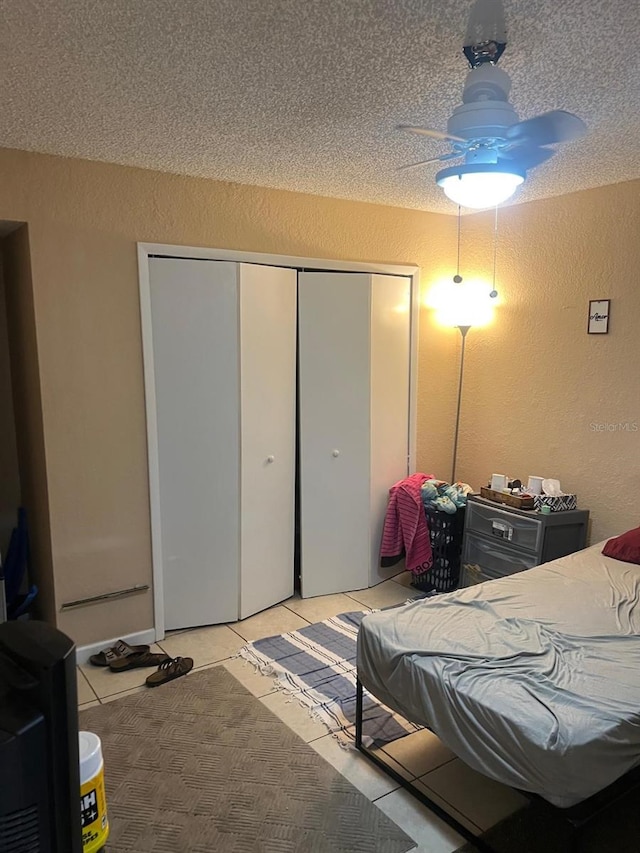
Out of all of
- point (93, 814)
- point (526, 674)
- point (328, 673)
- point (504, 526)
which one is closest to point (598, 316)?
point (504, 526)

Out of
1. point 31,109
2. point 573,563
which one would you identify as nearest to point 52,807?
point 31,109

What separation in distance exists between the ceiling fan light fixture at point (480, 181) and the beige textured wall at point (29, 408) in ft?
6.47

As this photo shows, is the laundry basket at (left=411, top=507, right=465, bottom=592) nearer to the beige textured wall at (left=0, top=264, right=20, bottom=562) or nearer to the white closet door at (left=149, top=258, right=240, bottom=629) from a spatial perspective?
the white closet door at (left=149, top=258, right=240, bottom=629)

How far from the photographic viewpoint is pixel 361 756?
7.96 ft

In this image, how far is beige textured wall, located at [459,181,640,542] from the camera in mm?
3379

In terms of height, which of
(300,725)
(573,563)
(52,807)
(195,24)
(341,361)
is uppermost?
(195,24)

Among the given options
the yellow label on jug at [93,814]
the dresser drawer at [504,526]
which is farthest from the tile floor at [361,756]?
the yellow label on jug at [93,814]

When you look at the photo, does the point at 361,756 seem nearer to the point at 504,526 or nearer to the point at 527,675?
the point at 527,675

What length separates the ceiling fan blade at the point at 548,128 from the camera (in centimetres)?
170

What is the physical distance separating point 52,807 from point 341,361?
3203 millimetres

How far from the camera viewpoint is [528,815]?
2.11 metres

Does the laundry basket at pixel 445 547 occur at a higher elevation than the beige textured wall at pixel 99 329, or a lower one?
lower

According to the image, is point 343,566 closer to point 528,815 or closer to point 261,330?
point 261,330

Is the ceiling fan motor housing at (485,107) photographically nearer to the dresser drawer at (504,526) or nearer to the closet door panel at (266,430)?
the closet door panel at (266,430)
